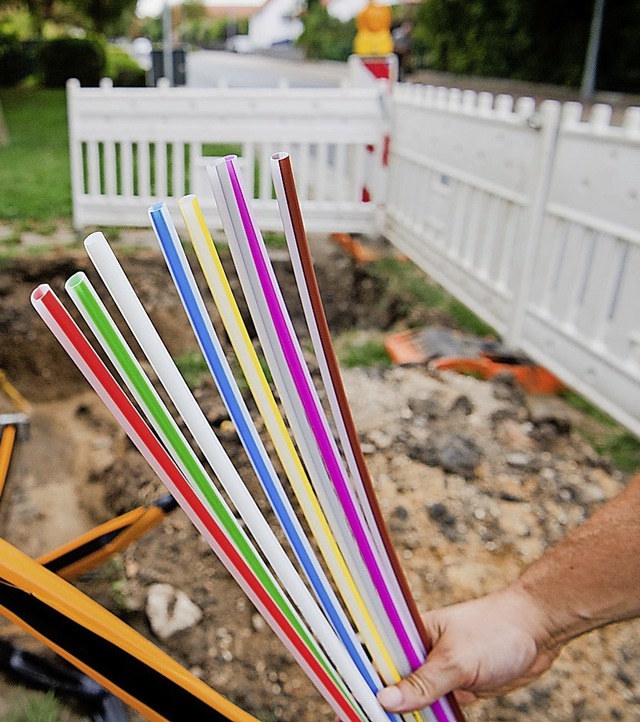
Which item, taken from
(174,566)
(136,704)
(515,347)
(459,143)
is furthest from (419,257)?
(136,704)

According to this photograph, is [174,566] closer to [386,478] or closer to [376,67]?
[386,478]

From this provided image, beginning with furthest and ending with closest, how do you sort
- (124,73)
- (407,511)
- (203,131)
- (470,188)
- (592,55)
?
(124,73) → (592,55) → (203,131) → (470,188) → (407,511)

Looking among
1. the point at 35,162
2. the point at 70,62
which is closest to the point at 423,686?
the point at 35,162

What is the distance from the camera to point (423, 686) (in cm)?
93

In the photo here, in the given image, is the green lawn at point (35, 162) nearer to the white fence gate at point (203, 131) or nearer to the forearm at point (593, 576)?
the white fence gate at point (203, 131)

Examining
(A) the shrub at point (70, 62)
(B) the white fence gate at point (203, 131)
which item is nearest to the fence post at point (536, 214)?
(B) the white fence gate at point (203, 131)

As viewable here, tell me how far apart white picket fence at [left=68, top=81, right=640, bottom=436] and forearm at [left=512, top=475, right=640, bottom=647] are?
7.05ft

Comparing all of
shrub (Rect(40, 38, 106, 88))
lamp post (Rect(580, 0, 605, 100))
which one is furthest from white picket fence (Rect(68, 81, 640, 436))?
lamp post (Rect(580, 0, 605, 100))

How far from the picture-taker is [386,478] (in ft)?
8.36

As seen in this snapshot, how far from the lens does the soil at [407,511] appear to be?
186 cm

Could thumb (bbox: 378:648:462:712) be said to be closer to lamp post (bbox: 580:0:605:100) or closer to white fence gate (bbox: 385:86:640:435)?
white fence gate (bbox: 385:86:640:435)

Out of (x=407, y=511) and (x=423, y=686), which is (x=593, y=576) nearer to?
(x=423, y=686)

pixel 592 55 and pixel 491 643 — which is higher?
pixel 592 55

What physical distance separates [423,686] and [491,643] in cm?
16
